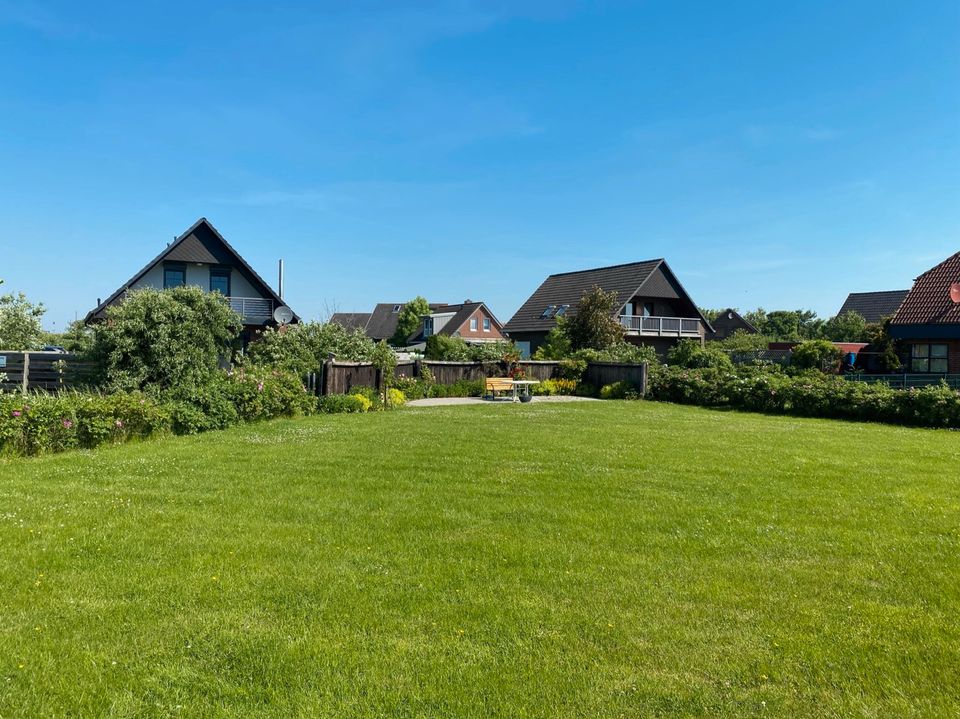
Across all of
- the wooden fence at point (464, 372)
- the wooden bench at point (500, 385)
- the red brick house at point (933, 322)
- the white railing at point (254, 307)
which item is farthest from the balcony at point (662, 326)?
the white railing at point (254, 307)

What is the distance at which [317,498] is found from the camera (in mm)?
7582

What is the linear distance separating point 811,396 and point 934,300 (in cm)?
1309

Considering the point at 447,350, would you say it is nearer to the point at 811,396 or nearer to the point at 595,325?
the point at 595,325

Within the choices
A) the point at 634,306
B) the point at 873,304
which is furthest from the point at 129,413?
the point at 873,304

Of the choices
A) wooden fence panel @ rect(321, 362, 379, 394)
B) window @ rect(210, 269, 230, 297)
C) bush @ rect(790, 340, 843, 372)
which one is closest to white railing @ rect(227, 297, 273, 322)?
window @ rect(210, 269, 230, 297)

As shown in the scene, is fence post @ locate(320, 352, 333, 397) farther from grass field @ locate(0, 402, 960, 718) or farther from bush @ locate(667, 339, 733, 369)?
bush @ locate(667, 339, 733, 369)

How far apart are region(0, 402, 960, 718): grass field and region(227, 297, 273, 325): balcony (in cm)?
2073

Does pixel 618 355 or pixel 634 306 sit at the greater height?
pixel 634 306

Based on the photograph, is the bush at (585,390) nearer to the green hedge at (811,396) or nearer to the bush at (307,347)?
the green hedge at (811,396)

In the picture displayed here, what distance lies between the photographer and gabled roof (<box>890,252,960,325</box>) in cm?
2650

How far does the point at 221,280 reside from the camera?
30125mm

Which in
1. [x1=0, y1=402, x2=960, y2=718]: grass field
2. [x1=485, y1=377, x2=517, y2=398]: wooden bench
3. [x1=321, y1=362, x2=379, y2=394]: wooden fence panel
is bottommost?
[x1=0, y1=402, x2=960, y2=718]: grass field

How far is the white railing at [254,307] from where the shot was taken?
2967 cm

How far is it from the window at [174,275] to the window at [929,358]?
31.5 m
